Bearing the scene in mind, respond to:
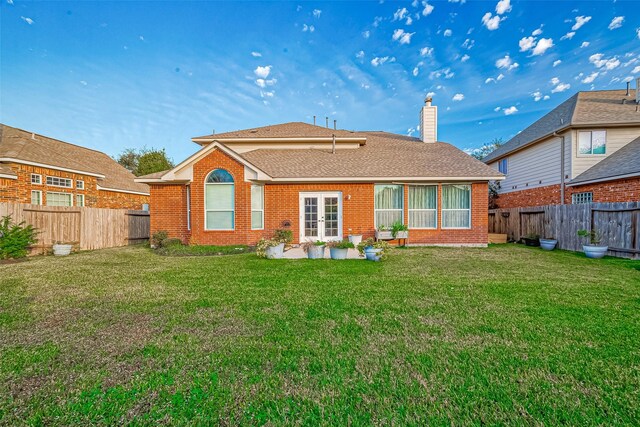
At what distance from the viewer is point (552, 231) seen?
36.0ft

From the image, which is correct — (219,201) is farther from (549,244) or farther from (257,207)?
(549,244)

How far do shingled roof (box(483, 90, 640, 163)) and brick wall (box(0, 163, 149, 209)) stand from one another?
1126 inches

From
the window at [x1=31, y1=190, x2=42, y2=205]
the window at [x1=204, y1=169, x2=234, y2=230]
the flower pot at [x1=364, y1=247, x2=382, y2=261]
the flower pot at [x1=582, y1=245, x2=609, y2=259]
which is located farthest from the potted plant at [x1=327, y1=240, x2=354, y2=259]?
the window at [x1=31, y1=190, x2=42, y2=205]

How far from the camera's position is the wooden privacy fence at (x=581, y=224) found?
27.2ft

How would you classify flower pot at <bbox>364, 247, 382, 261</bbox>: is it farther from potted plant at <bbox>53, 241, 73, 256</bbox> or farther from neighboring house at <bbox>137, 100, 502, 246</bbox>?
potted plant at <bbox>53, 241, 73, 256</bbox>

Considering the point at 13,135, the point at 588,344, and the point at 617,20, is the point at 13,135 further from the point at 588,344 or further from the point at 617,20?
the point at 617,20

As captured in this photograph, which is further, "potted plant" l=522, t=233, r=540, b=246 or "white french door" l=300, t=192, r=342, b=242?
"potted plant" l=522, t=233, r=540, b=246

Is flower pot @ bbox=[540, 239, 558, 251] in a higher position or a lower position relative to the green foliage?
lower

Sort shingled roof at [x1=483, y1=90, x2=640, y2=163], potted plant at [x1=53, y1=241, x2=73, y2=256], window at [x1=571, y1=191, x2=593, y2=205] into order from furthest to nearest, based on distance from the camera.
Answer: shingled roof at [x1=483, y1=90, x2=640, y2=163] < window at [x1=571, y1=191, x2=593, y2=205] < potted plant at [x1=53, y1=241, x2=73, y2=256]

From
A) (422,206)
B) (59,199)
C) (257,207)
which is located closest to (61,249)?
(257,207)

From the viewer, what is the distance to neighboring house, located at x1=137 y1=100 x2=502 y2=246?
10.3 metres

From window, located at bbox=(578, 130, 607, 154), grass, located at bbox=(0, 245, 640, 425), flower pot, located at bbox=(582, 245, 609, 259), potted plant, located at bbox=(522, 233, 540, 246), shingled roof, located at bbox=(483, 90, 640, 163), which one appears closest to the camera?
grass, located at bbox=(0, 245, 640, 425)

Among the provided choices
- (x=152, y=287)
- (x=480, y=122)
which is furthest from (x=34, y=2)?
(x=480, y=122)

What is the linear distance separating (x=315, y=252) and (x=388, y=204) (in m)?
4.56
